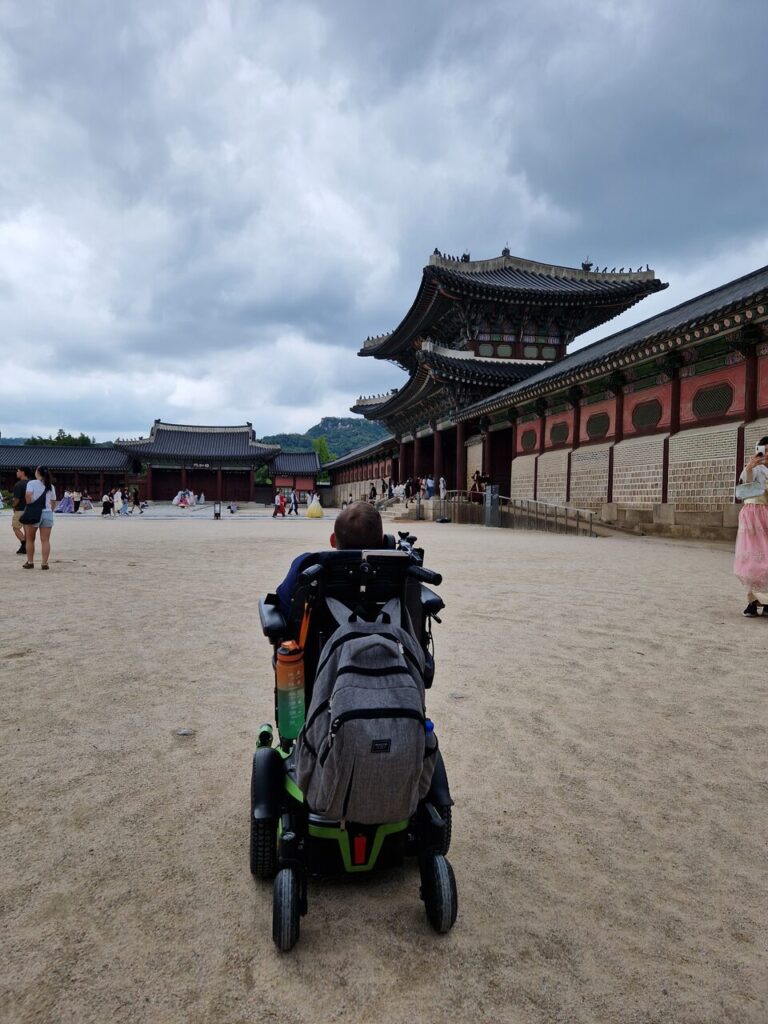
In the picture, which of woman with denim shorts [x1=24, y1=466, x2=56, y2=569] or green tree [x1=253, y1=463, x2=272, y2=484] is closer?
woman with denim shorts [x1=24, y1=466, x2=56, y2=569]

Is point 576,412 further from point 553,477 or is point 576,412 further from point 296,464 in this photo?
point 296,464

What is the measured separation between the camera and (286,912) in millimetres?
1569

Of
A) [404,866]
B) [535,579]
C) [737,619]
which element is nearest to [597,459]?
[535,579]

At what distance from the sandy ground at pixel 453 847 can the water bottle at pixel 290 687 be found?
0.51 metres

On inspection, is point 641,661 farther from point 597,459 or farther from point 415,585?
point 597,459

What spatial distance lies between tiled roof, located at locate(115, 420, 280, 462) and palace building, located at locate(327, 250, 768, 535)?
15375 millimetres

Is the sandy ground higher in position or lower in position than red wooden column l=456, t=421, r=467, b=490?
lower

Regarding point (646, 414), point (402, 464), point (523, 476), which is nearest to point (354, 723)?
point (646, 414)

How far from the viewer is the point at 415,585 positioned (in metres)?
1.85

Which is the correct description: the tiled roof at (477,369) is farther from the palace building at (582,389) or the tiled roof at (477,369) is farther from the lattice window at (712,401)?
the lattice window at (712,401)

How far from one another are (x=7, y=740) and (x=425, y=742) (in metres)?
2.33

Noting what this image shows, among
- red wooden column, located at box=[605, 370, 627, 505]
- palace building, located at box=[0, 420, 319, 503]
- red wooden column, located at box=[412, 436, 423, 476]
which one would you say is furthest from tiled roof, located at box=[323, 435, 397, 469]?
red wooden column, located at box=[605, 370, 627, 505]

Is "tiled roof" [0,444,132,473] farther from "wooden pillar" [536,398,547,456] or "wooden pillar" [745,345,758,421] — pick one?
"wooden pillar" [745,345,758,421]

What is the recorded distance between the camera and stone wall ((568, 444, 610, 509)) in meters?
16.9
